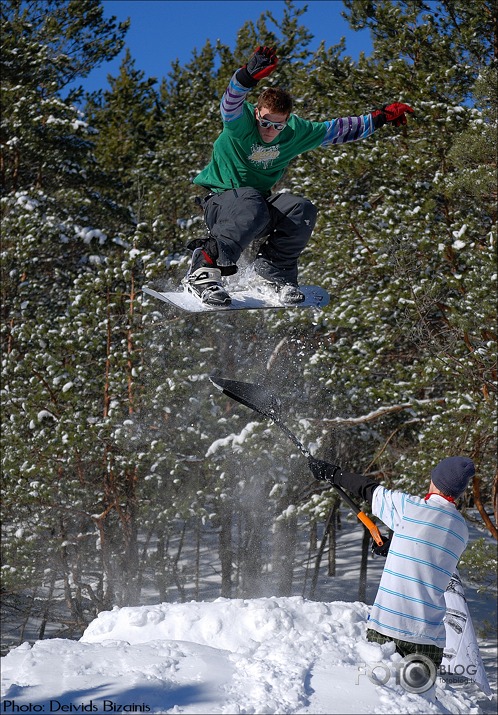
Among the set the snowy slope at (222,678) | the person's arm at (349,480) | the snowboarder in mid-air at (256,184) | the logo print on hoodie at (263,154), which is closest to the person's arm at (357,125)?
the snowboarder in mid-air at (256,184)

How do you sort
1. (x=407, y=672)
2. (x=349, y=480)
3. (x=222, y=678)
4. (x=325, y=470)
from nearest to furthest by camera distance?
(x=222, y=678) → (x=407, y=672) → (x=349, y=480) → (x=325, y=470)

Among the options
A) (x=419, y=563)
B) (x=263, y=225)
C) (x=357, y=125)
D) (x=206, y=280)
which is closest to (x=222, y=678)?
(x=419, y=563)

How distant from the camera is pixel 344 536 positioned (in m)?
21.5

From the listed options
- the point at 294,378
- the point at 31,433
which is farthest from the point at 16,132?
the point at 294,378

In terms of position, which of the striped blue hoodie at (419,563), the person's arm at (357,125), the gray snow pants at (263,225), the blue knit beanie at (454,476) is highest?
the person's arm at (357,125)

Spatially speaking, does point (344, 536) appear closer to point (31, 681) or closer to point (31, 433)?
point (31, 433)

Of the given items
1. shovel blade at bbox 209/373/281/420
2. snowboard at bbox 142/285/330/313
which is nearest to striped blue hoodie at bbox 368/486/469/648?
shovel blade at bbox 209/373/281/420

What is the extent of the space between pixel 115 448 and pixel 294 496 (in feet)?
10.7

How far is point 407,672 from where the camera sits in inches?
116

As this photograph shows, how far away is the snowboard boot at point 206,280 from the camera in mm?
4812

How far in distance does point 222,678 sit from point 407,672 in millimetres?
753

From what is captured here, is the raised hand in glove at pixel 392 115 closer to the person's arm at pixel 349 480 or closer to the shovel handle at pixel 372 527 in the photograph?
the person's arm at pixel 349 480

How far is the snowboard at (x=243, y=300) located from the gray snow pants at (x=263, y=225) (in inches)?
6.9

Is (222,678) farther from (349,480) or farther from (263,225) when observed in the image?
(263,225)
